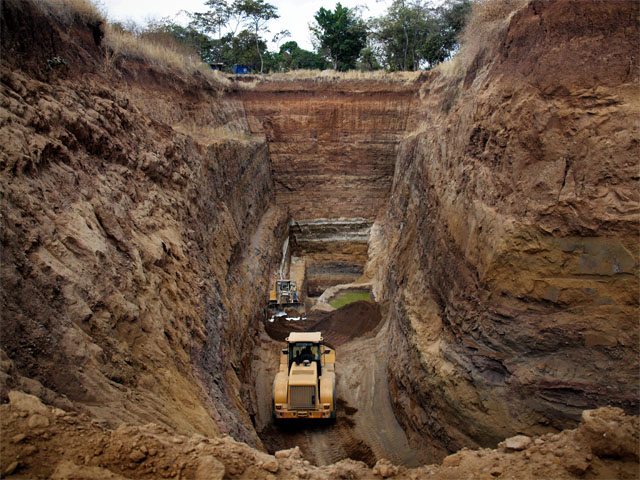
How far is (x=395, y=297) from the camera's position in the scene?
14.4m

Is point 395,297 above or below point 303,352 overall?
above

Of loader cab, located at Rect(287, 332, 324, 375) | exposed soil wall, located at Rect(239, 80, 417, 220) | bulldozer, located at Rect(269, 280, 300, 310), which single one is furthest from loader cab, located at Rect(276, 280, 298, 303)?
exposed soil wall, located at Rect(239, 80, 417, 220)

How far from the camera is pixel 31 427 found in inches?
158

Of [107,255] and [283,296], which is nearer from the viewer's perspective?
[107,255]

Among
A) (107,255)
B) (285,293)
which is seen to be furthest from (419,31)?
(107,255)

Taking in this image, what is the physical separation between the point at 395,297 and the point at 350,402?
407 centimetres

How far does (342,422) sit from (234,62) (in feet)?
128

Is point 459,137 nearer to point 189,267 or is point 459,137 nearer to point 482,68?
point 482,68

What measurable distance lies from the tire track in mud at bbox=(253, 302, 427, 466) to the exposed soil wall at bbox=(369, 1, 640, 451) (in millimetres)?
1312

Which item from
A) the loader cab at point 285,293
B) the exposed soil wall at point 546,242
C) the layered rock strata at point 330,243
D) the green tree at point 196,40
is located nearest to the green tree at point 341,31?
the green tree at point 196,40

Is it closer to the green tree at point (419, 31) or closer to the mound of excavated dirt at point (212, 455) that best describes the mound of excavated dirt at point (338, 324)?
the mound of excavated dirt at point (212, 455)

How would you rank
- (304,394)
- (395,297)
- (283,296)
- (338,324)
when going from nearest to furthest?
(304,394), (395,297), (338,324), (283,296)

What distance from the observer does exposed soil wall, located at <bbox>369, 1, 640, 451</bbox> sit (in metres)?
6.74

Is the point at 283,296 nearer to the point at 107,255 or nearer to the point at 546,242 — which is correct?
the point at 107,255
